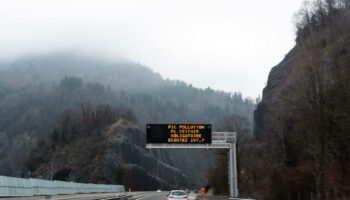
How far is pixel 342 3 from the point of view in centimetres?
6706

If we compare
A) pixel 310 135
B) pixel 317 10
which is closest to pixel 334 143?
pixel 310 135

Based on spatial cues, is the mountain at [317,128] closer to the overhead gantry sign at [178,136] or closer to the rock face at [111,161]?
the overhead gantry sign at [178,136]

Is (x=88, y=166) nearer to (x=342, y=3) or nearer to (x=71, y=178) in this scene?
(x=71, y=178)

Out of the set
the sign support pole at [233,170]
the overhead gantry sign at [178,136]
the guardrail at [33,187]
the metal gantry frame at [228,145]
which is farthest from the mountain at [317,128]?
the guardrail at [33,187]

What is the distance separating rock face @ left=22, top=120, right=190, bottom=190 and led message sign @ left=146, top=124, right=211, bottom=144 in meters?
74.9

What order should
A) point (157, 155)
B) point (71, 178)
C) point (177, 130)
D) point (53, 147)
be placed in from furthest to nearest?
point (157, 155)
point (53, 147)
point (71, 178)
point (177, 130)

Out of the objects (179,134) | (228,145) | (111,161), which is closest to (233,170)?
(228,145)

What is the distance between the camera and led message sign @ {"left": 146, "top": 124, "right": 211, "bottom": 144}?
4194cm

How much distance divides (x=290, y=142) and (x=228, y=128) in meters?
16.7

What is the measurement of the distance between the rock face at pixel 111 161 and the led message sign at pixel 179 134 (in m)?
74.9

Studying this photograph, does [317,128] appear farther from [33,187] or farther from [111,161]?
[111,161]

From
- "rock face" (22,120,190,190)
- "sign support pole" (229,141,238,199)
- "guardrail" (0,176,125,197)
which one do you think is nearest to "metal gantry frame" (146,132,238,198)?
"sign support pole" (229,141,238,199)

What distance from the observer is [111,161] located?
117562 mm

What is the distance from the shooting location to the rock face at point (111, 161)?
11662 centimetres
